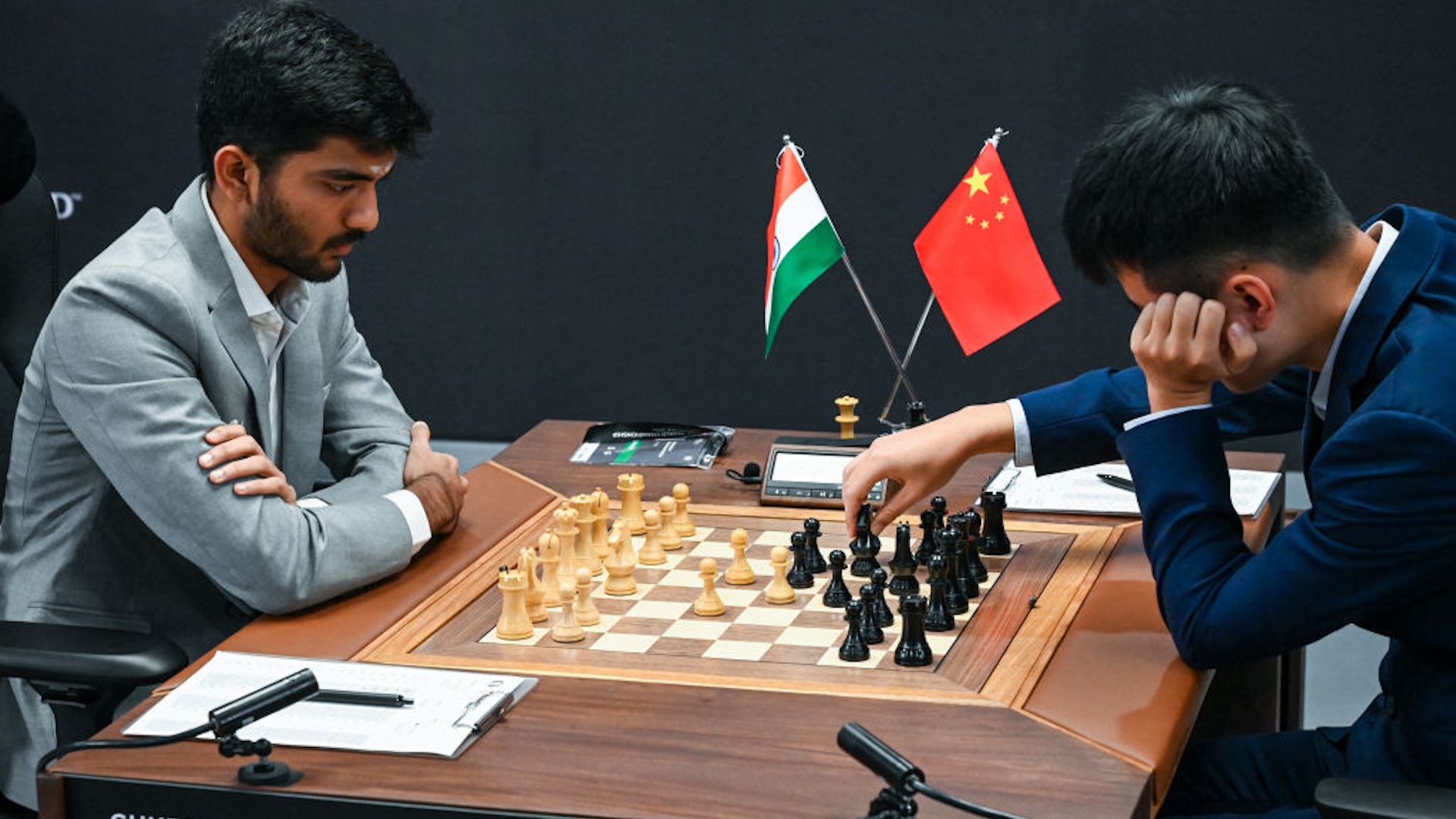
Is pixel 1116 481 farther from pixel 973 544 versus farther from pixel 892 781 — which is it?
pixel 892 781

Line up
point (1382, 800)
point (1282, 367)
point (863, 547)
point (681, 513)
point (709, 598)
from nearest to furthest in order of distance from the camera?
1. point (1382, 800)
2. point (1282, 367)
3. point (709, 598)
4. point (863, 547)
5. point (681, 513)

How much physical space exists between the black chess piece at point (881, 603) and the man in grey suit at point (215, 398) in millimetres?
619

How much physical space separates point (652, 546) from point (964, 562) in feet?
1.40

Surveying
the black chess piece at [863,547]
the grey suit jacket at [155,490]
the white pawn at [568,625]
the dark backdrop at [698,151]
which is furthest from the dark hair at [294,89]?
the dark backdrop at [698,151]

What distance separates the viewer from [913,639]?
1865 millimetres

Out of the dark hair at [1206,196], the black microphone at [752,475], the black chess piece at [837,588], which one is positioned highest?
the dark hair at [1206,196]

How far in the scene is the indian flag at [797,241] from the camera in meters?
2.89

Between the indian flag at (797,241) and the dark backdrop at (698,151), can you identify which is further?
the dark backdrop at (698,151)

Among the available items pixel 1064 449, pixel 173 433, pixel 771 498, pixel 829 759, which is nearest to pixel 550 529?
pixel 771 498

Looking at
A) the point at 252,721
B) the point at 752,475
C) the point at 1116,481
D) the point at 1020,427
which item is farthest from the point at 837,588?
the point at 252,721

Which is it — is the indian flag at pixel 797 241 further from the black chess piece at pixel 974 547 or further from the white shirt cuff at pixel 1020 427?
the black chess piece at pixel 974 547

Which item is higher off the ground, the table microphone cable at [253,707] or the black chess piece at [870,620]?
the table microphone cable at [253,707]

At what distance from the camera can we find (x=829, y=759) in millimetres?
1596


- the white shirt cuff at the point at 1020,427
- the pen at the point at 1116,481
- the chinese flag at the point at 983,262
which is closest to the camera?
the white shirt cuff at the point at 1020,427
